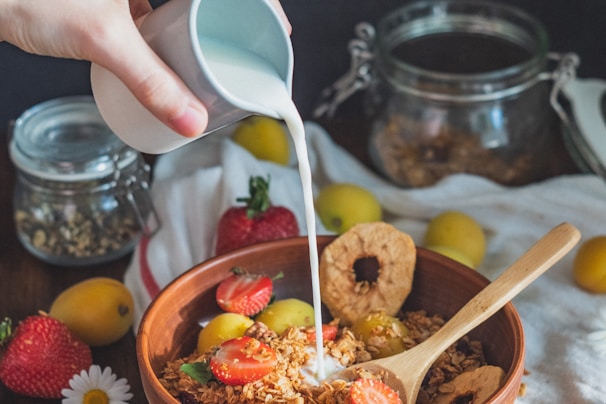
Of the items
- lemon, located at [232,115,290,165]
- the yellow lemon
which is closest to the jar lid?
lemon, located at [232,115,290,165]

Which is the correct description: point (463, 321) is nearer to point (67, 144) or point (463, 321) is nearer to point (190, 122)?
point (190, 122)

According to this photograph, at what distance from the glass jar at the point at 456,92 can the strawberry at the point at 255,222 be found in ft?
0.88

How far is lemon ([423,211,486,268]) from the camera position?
3.85 feet

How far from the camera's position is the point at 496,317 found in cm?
93

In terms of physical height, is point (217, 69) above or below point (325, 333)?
above

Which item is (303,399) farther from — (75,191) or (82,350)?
(75,191)

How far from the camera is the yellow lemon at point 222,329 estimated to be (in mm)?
946

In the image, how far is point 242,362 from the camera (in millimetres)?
843

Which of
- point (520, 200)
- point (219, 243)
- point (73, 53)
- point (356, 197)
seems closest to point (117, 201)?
point (219, 243)

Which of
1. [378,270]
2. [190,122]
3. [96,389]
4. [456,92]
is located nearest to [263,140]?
[456,92]

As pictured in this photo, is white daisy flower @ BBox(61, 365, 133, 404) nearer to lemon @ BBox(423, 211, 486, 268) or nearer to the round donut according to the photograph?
the round donut

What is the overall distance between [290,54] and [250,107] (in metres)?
0.10

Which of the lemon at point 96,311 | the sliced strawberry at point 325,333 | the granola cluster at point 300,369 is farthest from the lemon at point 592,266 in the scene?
the lemon at point 96,311

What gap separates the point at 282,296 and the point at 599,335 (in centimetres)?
37
